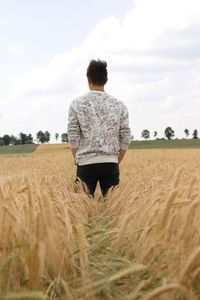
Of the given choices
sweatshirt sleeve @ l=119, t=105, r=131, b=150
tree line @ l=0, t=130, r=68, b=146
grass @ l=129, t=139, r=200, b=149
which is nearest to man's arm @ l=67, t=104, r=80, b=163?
sweatshirt sleeve @ l=119, t=105, r=131, b=150

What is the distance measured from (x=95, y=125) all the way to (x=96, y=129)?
42 mm

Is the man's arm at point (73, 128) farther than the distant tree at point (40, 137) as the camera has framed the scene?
No

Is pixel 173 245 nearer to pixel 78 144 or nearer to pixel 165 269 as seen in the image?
pixel 165 269

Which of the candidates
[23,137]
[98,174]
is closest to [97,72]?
[98,174]

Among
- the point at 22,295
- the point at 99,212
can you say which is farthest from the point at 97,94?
the point at 22,295

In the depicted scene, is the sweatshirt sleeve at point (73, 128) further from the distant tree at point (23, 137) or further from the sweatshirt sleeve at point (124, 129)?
the distant tree at point (23, 137)

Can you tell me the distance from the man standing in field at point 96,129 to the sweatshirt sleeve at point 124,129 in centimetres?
5

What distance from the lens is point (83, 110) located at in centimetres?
584

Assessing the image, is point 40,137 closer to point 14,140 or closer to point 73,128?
point 14,140

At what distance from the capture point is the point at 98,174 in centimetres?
593

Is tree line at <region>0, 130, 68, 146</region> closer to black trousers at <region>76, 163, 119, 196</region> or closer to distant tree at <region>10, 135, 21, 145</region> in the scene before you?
distant tree at <region>10, 135, 21, 145</region>

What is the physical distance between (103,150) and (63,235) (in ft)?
11.6

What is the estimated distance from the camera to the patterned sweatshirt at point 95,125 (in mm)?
5844

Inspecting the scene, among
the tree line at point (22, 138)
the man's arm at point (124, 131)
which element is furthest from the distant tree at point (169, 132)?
the man's arm at point (124, 131)
